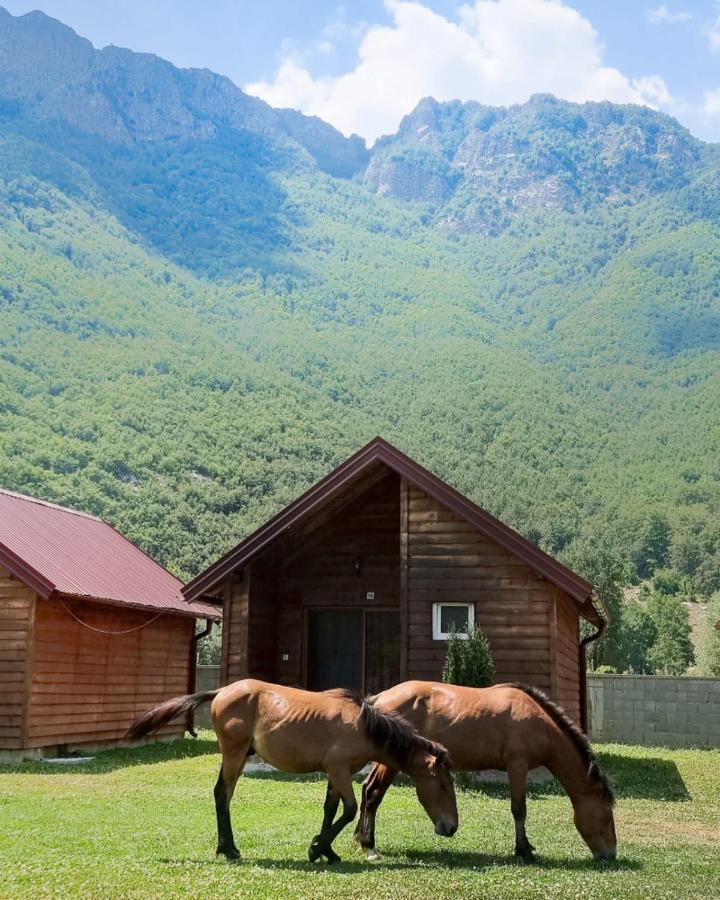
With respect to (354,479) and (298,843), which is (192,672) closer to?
(354,479)

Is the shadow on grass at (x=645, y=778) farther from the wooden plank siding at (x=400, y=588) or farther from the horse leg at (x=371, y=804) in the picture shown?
the horse leg at (x=371, y=804)

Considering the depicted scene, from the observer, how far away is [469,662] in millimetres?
17266

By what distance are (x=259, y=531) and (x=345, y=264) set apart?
124m

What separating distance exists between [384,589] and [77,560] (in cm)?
639

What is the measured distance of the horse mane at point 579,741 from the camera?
10102 millimetres

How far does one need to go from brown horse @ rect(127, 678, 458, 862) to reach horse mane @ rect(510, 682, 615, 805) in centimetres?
138

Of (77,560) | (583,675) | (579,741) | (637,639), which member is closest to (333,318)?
(637,639)

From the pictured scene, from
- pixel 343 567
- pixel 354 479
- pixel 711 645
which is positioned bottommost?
pixel 711 645

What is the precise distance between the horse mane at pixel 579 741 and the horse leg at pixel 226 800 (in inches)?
122

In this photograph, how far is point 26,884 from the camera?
8.39 meters

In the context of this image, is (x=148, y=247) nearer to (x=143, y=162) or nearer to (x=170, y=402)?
Result: (x=143, y=162)

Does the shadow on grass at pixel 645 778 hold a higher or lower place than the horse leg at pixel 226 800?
lower

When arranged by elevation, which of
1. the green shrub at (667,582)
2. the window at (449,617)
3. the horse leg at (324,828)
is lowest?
the horse leg at (324,828)

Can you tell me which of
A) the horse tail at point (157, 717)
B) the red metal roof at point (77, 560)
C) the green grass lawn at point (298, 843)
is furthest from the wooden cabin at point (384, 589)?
the horse tail at point (157, 717)
